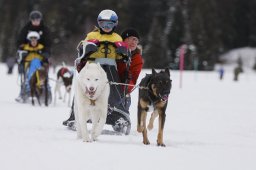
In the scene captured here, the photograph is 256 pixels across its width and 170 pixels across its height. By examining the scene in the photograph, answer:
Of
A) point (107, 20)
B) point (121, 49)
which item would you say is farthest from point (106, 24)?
point (121, 49)

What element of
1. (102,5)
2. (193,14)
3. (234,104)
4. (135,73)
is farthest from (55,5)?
(135,73)

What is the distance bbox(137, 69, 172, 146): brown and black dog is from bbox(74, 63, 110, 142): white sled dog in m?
0.54

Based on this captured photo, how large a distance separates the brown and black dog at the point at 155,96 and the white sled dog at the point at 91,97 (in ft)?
1.78

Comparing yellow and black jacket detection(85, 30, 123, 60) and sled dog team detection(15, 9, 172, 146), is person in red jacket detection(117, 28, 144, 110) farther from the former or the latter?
yellow and black jacket detection(85, 30, 123, 60)

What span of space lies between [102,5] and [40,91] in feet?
200

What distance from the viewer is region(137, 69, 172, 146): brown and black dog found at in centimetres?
785

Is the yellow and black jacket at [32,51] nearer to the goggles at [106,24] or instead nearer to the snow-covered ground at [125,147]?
the snow-covered ground at [125,147]

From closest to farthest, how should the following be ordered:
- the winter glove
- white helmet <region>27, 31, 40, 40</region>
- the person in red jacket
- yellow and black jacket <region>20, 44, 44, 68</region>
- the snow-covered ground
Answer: the snow-covered ground < the winter glove < the person in red jacket < white helmet <region>27, 31, 40, 40</region> < yellow and black jacket <region>20, 44, 44, 68</region>

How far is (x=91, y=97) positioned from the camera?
7809mm

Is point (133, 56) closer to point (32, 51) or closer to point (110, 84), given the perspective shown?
point (110, 84)

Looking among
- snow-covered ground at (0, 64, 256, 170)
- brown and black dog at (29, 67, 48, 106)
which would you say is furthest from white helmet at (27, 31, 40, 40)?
snow-covered ground at (0, 64, 256, 170)

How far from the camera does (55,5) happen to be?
3105 inches

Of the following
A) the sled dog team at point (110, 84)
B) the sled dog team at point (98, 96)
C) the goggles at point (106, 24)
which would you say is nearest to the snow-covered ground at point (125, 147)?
the sled dog team at point (98, 96)

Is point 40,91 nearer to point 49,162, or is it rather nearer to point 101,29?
point 101,29
